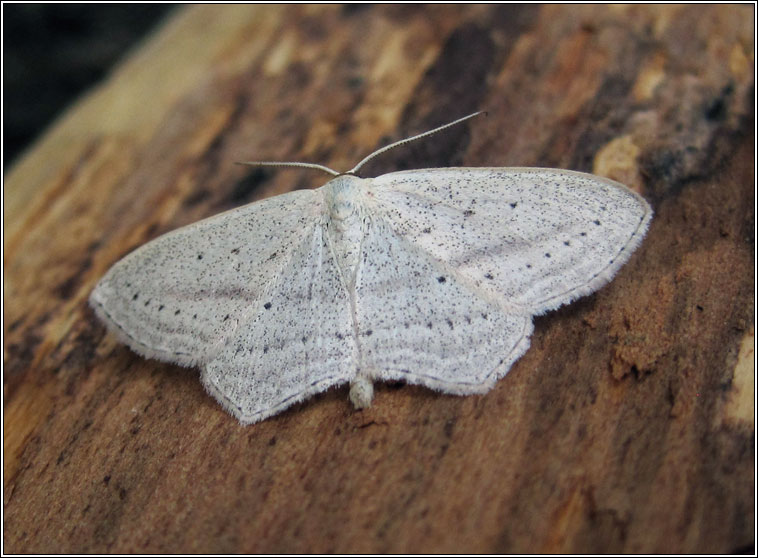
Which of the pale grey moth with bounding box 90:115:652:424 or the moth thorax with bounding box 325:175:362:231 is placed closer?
the pale grey moth with bounding box 90:115:652:424

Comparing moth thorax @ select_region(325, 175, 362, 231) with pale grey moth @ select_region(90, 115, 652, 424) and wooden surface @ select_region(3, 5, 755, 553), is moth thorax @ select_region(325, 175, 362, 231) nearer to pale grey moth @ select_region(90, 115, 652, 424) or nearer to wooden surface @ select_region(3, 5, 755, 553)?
pale grey moth @ select_region(90, 115, 652, 424)

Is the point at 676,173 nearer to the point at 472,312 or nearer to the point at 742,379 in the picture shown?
the point at 742,379

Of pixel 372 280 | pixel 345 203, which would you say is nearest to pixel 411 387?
pixel 372 280

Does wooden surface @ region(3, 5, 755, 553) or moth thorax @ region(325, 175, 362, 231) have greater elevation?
moth thorax @ region(325, 175, 362, 231)

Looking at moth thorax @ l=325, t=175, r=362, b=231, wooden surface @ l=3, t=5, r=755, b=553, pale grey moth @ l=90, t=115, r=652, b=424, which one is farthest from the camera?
moth thorax @ l=325, t=175, r=362, b=231

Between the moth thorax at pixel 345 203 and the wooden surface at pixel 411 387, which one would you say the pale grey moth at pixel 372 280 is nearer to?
the moth thorax at pixel 345 203

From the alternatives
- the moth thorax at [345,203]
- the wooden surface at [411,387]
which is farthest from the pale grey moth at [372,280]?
the wooden surface at [411,387]

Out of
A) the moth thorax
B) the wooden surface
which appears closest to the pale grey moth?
the moth thorax
